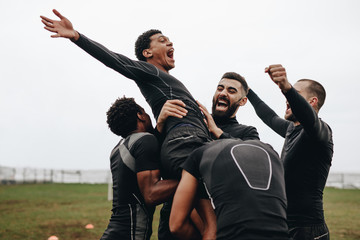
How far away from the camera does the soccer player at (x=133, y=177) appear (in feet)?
13.0

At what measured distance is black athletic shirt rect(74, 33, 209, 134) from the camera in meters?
3.80

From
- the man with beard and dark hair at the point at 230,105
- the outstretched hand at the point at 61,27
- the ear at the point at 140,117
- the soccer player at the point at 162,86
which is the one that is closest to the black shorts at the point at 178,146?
the soccer player at the point at 162,86

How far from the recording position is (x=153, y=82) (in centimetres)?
436

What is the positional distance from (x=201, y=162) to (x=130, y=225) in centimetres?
150

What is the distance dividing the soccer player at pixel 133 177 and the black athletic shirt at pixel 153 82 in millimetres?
256

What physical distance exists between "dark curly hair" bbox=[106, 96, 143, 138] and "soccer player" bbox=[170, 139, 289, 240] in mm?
1387

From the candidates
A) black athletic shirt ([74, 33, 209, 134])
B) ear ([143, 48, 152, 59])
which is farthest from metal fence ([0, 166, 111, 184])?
black athletic shirt ([74, 33, 209, 134])

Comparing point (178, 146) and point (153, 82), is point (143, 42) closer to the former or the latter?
point (153, 82)

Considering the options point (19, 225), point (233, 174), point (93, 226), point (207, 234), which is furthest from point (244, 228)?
point (19, 225)

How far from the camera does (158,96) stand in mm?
4398

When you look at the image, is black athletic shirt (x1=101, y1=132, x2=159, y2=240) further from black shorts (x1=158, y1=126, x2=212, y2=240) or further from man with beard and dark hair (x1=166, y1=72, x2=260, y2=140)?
man with beard and dark hair (x1=166, y1=72, x2=260, y2=140)

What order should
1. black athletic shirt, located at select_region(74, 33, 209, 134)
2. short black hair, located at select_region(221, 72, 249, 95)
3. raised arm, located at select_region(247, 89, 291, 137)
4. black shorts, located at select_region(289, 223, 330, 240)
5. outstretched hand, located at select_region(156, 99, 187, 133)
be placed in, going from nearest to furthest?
black athletic shirt, located at select_region(74, 33, 209, 134) < outstretched hand, located at select_region(156, 99, 187, 133) < black shorts, located at select_region(289, 223, 330, 240) < short black hair, located at select_region(221, 72, 249, 95) < raised arm, located at select_region(247, 89, 291, 137)

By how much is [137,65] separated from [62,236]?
9.24 meters

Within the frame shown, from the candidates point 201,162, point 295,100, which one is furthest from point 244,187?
point 295,100
